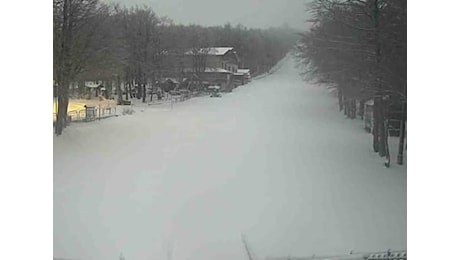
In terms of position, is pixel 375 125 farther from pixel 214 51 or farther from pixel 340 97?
pixel 214 51

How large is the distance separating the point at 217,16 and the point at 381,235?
40.2 inches

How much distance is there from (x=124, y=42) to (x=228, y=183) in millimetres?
658

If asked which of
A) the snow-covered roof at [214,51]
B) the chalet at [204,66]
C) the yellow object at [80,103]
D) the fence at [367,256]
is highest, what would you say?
the snow-covered roof at [214,51]

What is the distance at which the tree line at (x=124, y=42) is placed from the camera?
2.24m

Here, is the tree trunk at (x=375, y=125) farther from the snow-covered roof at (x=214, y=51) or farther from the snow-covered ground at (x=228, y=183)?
the snow-covered roof at (x=214, y=51)

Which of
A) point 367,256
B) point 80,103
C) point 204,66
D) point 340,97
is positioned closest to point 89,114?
point 80,103

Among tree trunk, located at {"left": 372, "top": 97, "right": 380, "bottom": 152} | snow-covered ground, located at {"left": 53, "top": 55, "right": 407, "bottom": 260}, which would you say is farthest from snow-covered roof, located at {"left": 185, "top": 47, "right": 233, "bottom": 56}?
tree trunk, located at {"left": 372, "top": 97, "right": 380, "bottom": 152}

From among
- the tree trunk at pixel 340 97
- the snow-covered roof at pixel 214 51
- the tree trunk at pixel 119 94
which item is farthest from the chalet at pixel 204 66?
the tree trunk at pixel 340 97

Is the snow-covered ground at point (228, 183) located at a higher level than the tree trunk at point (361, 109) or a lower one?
lower

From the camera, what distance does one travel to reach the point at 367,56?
2268 millimetres

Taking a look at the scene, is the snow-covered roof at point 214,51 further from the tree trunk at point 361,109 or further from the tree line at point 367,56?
the tree trunk at point 361,109

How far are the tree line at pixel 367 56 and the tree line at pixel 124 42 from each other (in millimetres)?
139
